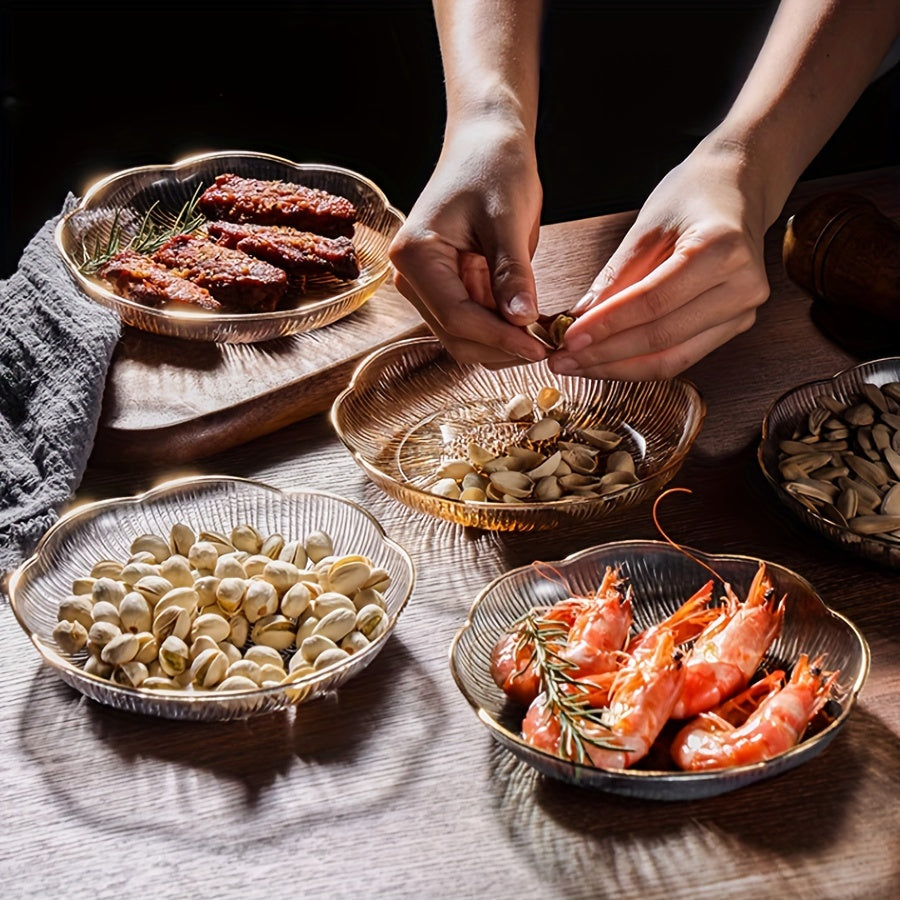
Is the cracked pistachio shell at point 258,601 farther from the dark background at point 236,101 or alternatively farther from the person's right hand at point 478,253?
the dark background at point 236,101

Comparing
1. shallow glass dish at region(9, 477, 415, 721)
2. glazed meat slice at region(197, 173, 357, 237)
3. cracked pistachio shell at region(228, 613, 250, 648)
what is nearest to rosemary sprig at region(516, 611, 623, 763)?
shallow glass dish at region(9, 477, 415, 721)

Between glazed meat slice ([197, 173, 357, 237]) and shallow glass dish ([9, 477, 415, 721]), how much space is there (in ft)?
1.94

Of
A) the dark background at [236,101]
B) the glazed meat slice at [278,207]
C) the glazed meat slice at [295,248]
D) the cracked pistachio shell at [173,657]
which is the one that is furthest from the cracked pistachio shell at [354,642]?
the dark background at [236,101]

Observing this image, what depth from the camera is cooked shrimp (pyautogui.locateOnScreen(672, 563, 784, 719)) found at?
879 mm

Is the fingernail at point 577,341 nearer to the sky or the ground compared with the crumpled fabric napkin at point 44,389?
nearer to the sky

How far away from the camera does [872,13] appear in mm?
1386

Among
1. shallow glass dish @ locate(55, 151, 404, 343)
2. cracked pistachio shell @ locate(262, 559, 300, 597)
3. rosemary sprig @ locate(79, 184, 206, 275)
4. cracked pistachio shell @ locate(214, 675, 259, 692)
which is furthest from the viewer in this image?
rosemary sprig @ locate(79, 184, 206, 275)

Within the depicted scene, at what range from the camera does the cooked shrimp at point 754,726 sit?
32.4 inches

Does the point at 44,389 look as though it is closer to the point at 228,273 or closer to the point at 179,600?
the point at 228,273

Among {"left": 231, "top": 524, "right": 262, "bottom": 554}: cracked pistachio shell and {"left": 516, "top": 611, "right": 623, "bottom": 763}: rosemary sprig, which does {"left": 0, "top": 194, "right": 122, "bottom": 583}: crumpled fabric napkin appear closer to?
{"left": 231, "top": 524, "right": 262, "bottom": 554}: cracked pistachio shell

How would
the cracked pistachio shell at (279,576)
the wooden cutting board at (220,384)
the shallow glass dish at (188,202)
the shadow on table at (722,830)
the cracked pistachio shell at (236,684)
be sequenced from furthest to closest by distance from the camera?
1. the shallow glass dish at (188,202)
2. the wooden cutting board at (220,384)
3. the cracked pistachio shell at (279,576)
4. the cracked pistachio shell at (236,684)
5. the shadow on table at (722,830)

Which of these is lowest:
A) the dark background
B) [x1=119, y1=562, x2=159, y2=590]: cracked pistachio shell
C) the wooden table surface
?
the dark background

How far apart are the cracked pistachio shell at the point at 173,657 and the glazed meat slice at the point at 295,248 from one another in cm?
70

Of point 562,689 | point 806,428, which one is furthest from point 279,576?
point 806,428
